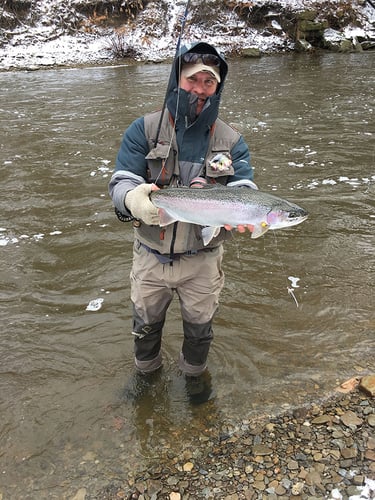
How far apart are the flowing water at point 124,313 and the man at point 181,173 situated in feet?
3.39

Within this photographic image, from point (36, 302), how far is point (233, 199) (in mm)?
3447

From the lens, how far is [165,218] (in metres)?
2.63

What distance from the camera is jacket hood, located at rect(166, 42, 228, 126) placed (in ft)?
8.74

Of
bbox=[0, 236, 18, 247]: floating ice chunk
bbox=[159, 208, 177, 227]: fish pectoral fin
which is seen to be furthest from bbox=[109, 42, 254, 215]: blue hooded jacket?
bbox=[0, 236, 18, 247]: floating ice chunk

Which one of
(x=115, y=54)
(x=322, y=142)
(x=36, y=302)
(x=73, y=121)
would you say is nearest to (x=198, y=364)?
(x=36, y=302)

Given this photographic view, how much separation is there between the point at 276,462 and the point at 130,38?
2892cm

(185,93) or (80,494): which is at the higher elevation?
(185,93)

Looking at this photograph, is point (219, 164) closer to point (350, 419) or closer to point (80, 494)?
point (350, 419)

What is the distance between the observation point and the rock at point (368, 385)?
3445 mm

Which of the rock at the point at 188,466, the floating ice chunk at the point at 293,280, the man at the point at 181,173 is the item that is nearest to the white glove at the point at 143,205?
the man at the point at 181,173

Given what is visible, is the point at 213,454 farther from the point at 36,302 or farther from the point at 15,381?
the point at 36,302

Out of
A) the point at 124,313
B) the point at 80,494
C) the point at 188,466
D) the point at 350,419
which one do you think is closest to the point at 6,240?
the point at 124,313

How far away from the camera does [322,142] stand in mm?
10492

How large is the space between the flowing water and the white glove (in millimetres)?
1860
